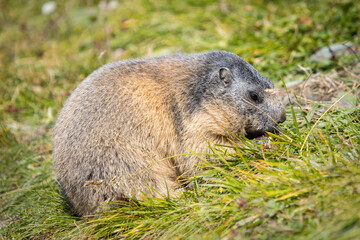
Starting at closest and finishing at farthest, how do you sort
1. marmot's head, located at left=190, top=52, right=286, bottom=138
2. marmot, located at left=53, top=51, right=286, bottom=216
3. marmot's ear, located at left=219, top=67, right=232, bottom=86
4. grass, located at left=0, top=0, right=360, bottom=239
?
grass, located at left=0, top=0, right=360, bottom=239 → marmot, located at left=53, top=51, right=286, bottom=216 → marmot's head, located at left=190, top=52, right=286, bottom=138 → marmot's ear, located at left=219, top=67, right=232, bottom=86

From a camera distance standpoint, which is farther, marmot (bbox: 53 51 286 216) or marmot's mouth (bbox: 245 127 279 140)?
marmot's mouth (bbox: 245 127 279 140)

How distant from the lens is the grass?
10.9 ft

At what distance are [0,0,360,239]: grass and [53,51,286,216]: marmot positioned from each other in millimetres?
314

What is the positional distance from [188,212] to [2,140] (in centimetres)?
485

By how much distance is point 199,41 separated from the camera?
9273 millimetres

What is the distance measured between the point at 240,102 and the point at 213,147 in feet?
2.58

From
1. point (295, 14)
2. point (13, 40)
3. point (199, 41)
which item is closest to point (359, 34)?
point (295, 14)

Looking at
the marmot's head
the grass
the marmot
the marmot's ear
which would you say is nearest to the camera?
the grass

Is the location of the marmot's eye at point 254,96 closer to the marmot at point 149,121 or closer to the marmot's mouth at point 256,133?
the marmot at point 149,121

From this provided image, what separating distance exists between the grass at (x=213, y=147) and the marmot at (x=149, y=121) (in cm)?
31

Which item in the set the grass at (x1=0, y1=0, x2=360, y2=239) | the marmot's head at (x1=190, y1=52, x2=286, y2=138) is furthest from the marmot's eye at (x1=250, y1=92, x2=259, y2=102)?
the grass at (x1=0, y1=0, x2=360, y2=239)

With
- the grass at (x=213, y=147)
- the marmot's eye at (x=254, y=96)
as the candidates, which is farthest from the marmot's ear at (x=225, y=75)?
the grass at (x=213, y=147)

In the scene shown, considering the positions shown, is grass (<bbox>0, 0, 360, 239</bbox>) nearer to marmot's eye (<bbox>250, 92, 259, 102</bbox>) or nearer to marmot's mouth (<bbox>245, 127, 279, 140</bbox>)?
marmot's mouth (<bbox>245, 127, 279, 140</bbox>)

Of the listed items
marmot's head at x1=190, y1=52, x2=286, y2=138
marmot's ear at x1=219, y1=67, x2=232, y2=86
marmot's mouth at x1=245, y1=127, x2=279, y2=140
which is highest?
marmot's ear at x1=219, y1=67, x2=232, y2=86
